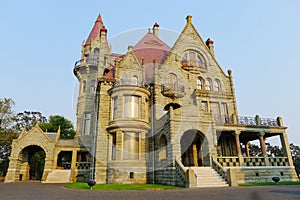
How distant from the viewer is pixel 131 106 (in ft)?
67.6

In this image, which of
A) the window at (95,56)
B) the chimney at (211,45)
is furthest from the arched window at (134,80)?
the chimney at (211,45)

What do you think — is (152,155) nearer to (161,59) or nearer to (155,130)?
(155,130)

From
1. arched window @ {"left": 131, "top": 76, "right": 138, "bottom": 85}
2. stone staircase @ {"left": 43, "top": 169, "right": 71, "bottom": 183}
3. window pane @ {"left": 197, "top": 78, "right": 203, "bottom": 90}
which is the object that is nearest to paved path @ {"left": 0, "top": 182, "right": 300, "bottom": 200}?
arched window @ {"left": 131, "top": 76, "right": 138, "bottom": 85}

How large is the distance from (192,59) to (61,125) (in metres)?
36.8

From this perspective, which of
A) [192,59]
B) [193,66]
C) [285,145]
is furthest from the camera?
[192,59]

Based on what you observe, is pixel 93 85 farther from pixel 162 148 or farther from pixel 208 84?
pixel 208 84

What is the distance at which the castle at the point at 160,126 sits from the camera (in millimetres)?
17641

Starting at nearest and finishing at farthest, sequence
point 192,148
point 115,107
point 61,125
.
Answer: point 192,148
point 115,107
point 61,125

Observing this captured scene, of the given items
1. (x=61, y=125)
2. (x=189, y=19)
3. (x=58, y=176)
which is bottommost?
(x=58, y=176)

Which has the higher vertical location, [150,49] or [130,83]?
[150,49]

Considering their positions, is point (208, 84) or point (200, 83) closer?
point (200, 83)

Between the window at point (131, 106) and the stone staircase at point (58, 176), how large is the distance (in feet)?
37.9

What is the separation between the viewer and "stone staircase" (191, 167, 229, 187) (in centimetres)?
1426

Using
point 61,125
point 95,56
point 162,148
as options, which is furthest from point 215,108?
point 61,125
